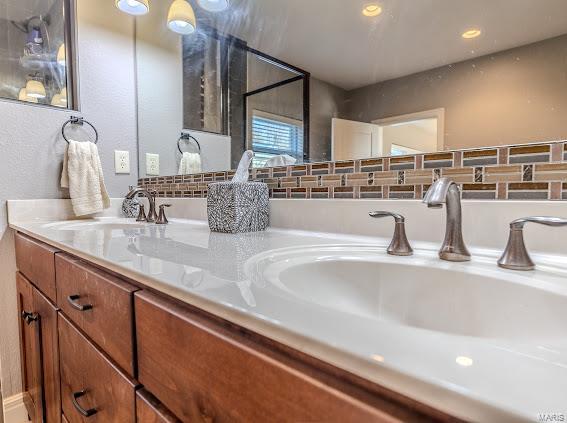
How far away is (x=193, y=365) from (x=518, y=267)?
0.50m

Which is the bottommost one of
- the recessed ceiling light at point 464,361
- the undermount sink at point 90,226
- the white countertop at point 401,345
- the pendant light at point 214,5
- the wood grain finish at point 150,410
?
the wood grain finish at point 150,410

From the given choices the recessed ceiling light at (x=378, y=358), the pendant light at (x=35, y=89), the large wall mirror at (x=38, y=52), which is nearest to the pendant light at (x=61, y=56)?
the large wall mirror at (x=38, y=52)

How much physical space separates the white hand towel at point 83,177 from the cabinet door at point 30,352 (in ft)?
1.22

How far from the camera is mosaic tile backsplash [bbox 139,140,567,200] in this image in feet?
1.89

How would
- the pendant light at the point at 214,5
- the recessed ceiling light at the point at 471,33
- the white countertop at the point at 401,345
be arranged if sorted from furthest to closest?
1. the pendant light at the point at 214,5
2. the recessed ceiling light at the point at 471,33
3. the white countertop at the point at 401,345

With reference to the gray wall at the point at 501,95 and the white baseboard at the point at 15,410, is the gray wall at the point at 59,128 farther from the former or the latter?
the gray wall at the point at 501,95

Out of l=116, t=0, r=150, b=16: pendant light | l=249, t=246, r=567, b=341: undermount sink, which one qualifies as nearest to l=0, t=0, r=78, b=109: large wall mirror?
l=116, t=0, r=150, b=16: pendant light

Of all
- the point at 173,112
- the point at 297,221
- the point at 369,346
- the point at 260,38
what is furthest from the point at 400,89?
the point at 173,112

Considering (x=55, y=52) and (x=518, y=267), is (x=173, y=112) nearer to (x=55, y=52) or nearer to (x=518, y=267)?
(x=55, y=52)

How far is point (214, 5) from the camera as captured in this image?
1339 mm

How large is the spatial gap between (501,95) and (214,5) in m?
1.20

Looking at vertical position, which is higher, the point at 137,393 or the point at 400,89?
the point at 400,89

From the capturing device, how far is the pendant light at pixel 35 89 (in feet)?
4.48

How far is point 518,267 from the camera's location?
1.62 ft
